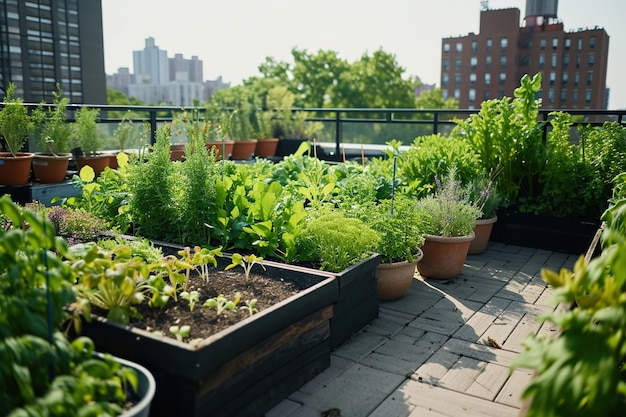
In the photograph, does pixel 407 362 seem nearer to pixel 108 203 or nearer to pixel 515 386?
pixel 515 386

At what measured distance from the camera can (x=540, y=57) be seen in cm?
7662

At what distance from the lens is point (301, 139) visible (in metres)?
8.49

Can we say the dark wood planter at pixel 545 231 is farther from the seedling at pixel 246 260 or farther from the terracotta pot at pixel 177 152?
the terracotta pot at pixel 177 152

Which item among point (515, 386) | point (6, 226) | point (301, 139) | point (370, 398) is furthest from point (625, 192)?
point (301, 139)

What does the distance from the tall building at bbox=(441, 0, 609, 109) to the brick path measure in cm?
7711

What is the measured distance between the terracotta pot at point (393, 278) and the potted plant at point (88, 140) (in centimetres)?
319

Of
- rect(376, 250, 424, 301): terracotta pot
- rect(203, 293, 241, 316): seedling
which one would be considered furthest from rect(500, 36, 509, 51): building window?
rect(203, 293, 241, 316): seedling

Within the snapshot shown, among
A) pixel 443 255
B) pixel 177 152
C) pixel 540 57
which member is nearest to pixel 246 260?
pixel 443 255

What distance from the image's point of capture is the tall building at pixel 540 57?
75.2 metres

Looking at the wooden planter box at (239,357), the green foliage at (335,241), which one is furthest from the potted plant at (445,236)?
the wooden planter box at (239,357)

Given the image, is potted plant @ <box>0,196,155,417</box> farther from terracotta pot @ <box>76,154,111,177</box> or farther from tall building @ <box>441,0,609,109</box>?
tall building @ <box>441,0,609,109</box>

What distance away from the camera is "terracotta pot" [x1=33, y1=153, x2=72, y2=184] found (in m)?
4.77

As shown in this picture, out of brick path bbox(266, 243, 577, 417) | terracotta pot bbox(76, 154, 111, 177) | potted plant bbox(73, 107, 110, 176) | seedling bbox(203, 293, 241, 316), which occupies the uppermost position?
potted plant bbox(73, 107, 110, 176)

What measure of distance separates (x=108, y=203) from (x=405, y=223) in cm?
193
